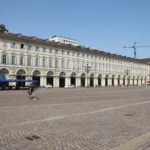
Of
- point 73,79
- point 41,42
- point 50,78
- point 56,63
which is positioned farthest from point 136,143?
point 73,79

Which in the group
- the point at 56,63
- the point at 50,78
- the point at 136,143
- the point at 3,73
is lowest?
the point at 136,143

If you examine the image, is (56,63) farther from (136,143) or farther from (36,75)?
(136,143)

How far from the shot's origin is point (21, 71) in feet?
205

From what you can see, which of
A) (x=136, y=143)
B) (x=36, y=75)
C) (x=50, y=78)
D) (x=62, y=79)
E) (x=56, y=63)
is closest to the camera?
(x=136, y=143)

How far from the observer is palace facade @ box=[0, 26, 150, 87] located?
198ft

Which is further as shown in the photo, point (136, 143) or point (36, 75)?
point (36, 75)

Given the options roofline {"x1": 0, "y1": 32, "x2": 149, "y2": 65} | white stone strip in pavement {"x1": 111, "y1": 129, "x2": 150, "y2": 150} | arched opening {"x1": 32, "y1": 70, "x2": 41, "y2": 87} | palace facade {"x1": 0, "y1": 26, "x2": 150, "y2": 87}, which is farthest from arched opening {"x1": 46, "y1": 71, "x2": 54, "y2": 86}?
white stone strip in pavement {"x1": 111, "y1": 129, "x2": 150, "y2": 150}

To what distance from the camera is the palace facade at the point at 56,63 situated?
60362 millimetres

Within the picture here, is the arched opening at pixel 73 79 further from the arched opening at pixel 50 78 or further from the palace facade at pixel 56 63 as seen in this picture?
the arched opening at pixel 50 78

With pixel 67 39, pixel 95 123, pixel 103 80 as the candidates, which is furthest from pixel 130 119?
pixel 67 39

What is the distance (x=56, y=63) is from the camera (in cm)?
7150

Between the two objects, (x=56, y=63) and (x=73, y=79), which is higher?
(x=56, y=63)

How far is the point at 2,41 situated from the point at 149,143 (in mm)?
54866

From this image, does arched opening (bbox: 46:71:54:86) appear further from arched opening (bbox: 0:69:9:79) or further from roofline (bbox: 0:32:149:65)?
arched opening (bbox: 0:69:9:79)
